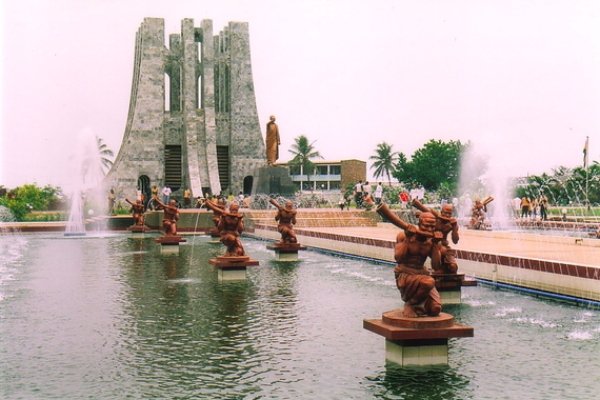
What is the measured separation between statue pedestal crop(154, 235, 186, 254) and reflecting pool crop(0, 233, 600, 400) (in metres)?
5.16

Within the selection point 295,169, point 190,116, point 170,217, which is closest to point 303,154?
point 295,169

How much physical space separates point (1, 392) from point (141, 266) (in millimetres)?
9246

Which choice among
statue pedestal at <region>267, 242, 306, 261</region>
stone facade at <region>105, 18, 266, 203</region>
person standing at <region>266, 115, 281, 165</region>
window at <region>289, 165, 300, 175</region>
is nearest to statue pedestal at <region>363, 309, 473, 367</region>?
statue pedestal at <region>267, 242, 306, 261</region>

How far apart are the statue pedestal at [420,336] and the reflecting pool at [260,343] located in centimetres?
11

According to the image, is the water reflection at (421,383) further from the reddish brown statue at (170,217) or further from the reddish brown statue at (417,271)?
the reddish brown statue at (170,217)

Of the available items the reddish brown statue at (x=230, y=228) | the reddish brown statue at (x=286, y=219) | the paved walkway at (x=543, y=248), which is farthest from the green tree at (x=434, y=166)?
the reddish brown statue at (x=230, y=228)

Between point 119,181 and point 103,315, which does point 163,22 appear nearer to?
point 119,181

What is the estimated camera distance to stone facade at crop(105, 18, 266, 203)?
47.8 metres

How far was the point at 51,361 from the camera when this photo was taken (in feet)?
21.1

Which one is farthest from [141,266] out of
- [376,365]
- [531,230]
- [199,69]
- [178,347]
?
[199,69]

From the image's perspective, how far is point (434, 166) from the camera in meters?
81.3

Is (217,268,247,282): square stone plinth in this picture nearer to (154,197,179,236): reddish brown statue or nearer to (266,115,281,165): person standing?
(154,197,179,236): reddish brown statue

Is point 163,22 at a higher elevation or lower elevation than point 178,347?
higher

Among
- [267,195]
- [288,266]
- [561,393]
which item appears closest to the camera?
[561,393]
